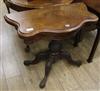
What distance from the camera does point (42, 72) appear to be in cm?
178

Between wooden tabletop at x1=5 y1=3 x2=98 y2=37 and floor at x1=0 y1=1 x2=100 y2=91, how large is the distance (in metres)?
0.66

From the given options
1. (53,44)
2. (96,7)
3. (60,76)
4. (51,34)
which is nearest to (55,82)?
(60,76)

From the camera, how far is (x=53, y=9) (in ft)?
4.85

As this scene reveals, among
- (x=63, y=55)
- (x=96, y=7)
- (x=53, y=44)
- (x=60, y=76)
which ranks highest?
(x=96, y=7)

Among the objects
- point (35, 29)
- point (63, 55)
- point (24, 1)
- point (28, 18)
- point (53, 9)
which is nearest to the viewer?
point (35, 29)

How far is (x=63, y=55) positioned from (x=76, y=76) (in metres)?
0.27

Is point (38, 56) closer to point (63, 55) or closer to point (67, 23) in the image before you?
point (63, 55)

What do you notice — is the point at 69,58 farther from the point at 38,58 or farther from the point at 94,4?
the point at 94,4

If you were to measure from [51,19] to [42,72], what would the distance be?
2.25ft

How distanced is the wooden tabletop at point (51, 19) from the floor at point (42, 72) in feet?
2.17

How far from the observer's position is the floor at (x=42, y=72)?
163cm

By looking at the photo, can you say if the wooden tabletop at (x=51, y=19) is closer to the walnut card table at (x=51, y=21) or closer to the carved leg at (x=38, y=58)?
the walnut card table at (x=51, y=21)

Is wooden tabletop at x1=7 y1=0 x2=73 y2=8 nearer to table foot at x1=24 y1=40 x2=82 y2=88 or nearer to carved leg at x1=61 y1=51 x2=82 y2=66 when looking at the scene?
table foot at x1=24 y1=40 x2=82 y2=88

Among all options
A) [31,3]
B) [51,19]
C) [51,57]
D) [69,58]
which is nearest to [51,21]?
[51,19]
